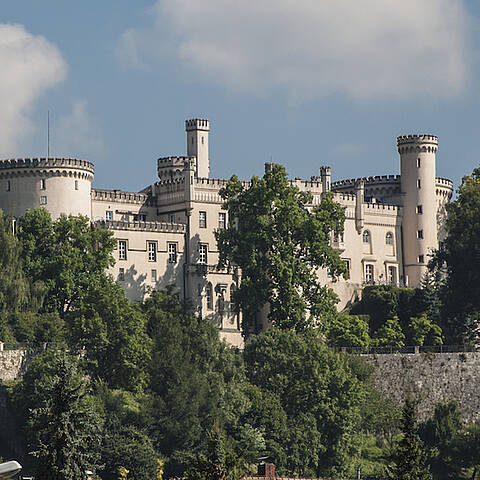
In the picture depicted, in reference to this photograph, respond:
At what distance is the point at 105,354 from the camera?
89.5m

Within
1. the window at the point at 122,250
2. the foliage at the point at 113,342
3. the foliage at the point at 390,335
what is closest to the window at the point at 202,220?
the window at the point at 122,250

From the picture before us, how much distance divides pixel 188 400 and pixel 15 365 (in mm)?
→ 10038

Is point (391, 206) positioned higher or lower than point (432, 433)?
higher

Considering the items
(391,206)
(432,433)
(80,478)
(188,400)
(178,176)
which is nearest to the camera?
(80,478)

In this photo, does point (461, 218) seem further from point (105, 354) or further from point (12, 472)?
point (12, 472)

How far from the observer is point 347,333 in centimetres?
10269

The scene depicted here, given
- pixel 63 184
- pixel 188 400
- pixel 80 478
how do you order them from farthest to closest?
pixel 63 184 → pixel 188 400 → pixel 80 478

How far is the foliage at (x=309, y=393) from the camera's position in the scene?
294 feet

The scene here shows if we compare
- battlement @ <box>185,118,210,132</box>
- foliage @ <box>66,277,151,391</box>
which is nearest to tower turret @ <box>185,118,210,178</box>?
battlement @ <box>185,118,210,132</box>

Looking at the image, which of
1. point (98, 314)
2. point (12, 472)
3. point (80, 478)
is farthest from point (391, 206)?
point (12, 472)

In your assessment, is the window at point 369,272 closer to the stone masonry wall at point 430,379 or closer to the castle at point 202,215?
the castle at point 202,215

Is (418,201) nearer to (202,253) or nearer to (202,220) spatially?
(202,220)

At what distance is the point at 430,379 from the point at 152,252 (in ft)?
66.9

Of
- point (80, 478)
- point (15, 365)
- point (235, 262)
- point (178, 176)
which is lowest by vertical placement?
point (80, 478)
